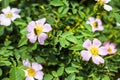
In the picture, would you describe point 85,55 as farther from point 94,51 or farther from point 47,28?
point 47,28

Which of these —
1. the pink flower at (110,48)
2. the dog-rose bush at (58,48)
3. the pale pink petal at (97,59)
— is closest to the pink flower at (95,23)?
the dog-rose bush at (58,48)

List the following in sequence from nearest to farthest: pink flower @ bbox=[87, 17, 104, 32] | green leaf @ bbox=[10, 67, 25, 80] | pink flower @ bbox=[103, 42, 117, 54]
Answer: green leaf @ bbox=[10, 67, 25, 80] < pink flower @ bbox=[103, 42, 117, 54] < pink flower @ bbox=[87, 17, 104, 32]

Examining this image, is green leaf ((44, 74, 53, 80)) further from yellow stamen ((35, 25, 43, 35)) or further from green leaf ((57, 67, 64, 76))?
yellow stamen ((35, 25, 43, 35))

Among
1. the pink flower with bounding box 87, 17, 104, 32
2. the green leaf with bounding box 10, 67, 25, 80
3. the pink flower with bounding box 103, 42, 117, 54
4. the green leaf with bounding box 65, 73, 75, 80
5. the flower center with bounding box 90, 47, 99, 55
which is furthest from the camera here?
the pink flower with bounding box 87, 17, 104, 32

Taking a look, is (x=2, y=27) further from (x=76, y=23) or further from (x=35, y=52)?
(x=76, y=23)

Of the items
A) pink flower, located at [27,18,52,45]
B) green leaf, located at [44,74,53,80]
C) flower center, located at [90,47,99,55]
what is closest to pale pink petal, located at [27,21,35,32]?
pink flower, located at [27,18,52,45]

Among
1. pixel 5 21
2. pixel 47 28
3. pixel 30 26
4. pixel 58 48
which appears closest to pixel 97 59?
pixel 58 48
